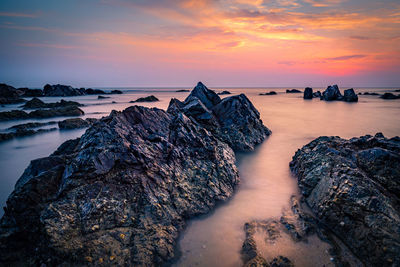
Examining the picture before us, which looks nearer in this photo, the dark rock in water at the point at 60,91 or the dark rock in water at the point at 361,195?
the dark rock in water at the point at 361,195

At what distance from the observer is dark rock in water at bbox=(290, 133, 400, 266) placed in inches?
109

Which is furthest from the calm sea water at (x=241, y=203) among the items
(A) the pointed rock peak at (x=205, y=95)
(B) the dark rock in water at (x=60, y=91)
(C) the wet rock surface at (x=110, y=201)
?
(B) the dark rock in water at (x=60, y=91)

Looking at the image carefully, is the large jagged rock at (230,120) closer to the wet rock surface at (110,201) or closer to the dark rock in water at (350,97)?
the wet rock surface at (110,201)

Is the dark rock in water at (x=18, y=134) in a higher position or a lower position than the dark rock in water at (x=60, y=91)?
lower

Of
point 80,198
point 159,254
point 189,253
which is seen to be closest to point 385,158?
point 189,253

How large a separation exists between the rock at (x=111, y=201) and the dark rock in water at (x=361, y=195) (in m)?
1.96

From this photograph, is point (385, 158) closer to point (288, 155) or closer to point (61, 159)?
point (288, 155)

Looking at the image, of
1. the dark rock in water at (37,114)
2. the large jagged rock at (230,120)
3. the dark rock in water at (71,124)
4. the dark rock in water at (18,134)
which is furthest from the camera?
the dark rock in water at (37,114)

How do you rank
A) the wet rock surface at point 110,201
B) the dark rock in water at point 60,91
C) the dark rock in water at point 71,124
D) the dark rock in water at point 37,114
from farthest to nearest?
the dark rock in water at point 60,91 < the dark rock in water at point 37,114 < the dark rock in water at point 71,124 < the wet rock surface at point 110,201

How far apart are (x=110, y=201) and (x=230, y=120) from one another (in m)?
6.36

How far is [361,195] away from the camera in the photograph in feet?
10.7

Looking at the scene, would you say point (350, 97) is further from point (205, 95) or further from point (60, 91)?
point (60, 91)

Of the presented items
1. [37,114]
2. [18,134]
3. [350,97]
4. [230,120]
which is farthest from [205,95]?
[350,97]

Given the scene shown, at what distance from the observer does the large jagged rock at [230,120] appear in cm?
772
